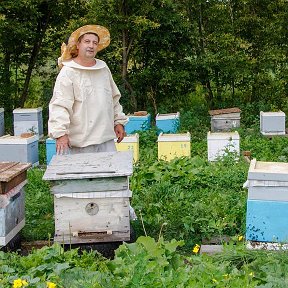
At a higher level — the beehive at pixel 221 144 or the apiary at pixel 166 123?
the apiary at pixel 166 123

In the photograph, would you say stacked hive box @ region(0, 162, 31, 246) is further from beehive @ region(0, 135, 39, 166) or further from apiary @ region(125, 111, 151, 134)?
apiary @ region(125, 111, 151, 134)

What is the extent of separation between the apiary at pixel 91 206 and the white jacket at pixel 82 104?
573 mm

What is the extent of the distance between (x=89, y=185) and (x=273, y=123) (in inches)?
232

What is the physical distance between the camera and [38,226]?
200 inches

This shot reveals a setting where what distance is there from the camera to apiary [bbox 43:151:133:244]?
13.3 ft

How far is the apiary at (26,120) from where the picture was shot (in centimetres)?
941

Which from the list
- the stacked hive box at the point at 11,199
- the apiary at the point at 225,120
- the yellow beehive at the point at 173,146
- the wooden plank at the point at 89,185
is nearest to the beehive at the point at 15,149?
the yellow beehive at the point at 173,146

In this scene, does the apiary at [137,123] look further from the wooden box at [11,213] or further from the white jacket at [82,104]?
the wooden box at [11,213]

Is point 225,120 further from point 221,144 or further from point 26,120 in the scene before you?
point 26,120

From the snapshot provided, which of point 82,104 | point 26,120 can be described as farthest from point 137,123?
point 82,104

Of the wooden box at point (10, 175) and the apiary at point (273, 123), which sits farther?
the apiary at point (273, 123)

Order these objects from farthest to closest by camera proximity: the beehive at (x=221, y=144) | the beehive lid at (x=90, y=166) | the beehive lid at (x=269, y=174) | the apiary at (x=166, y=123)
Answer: the apiary at (x=166, y=123)
the beehive at (x=221, y=144)
the beehive lid at (x=269, y=174)
the beehive lid at (x=90, y=166)

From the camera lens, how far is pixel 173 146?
7605 millimetres

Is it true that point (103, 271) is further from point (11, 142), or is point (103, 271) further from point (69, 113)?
point (11, 142)
